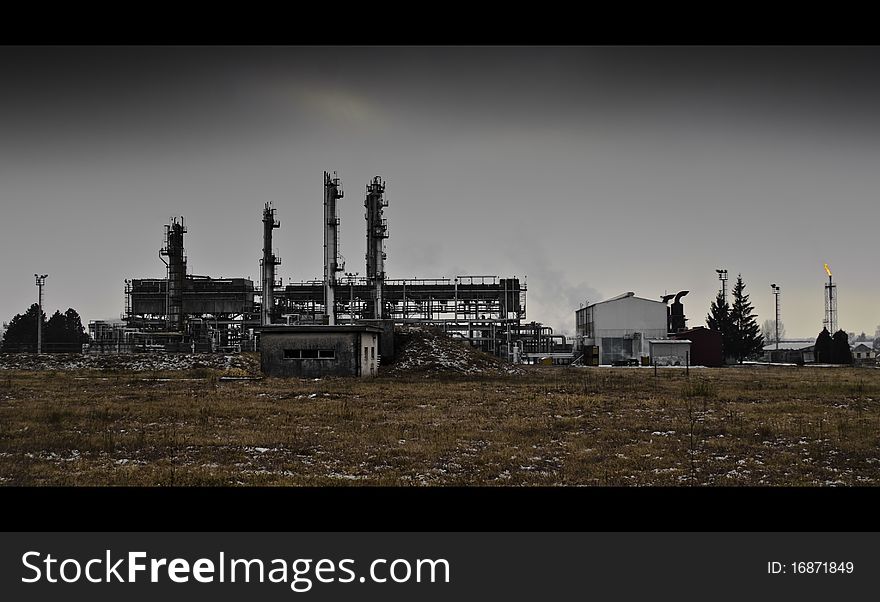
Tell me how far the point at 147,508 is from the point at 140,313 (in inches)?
2424

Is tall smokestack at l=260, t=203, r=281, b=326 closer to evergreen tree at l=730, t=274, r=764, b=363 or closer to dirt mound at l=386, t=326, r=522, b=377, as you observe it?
dirt mound at l=386, t=326, r=522, b=377

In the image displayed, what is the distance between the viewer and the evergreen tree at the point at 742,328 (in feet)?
211

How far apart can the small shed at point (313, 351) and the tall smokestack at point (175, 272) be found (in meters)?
32.3

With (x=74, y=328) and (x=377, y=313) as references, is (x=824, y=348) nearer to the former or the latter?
(x=377, y=313)

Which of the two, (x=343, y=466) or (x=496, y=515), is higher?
(x=496, y=515)

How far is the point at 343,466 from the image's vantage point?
1019 cm

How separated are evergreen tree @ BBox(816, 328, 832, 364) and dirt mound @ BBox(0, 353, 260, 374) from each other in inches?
1907

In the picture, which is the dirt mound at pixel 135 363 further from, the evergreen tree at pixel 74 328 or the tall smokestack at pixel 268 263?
the evergreen tree at pixel 74 328

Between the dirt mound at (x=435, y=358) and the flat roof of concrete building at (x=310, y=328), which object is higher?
the flat roof of concrete building at (x=310, y=328)

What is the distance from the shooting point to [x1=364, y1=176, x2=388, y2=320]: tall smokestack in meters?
50.2

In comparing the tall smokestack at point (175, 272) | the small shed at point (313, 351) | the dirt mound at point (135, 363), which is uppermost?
the tall smokestack at point (175, 272)

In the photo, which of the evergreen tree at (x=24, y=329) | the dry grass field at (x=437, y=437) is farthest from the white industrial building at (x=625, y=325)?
the evergreen tree at (x=24, y=329)
